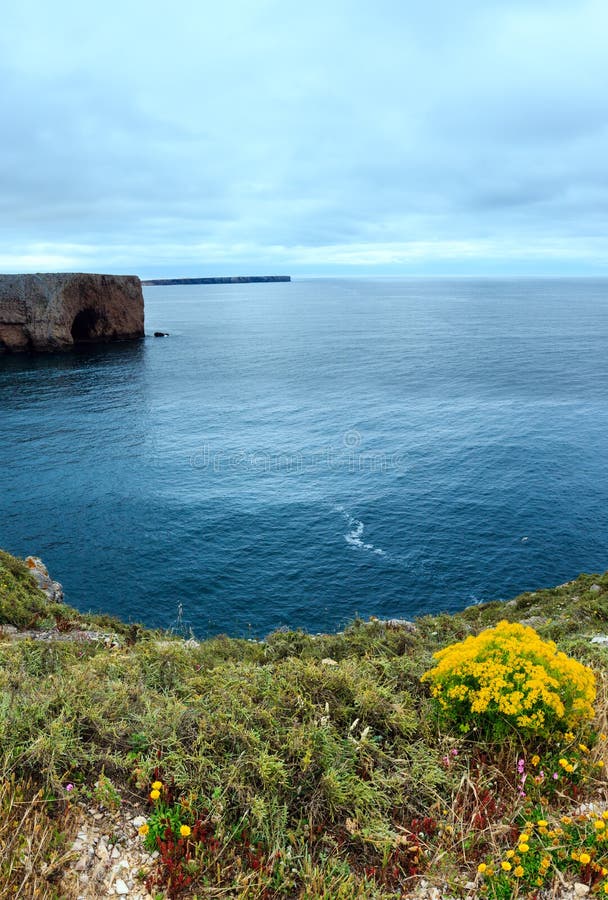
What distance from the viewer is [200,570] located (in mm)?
34250

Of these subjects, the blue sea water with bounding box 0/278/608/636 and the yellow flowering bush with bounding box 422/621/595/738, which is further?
the blue sea water with bounding box 0/278/608/636

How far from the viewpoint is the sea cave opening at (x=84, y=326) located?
113 meters

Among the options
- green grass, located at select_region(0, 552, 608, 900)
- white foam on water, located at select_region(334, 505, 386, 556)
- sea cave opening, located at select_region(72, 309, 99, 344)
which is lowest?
white foam on water, located at select_region(334, 505, 386, 556)

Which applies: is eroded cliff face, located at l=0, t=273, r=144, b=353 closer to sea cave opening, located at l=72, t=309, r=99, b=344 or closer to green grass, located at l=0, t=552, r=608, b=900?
sea cave opening, located at l=72, t=309, r=99, b=344

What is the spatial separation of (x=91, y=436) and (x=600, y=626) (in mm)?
50943

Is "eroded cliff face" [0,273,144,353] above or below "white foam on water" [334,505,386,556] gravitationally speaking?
above

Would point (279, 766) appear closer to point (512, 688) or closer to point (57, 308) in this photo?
point (512, 688)

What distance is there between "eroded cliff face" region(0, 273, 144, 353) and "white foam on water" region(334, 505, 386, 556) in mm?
82418

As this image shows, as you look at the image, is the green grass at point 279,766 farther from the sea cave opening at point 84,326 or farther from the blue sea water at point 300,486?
the sea cave opening at point 84,326

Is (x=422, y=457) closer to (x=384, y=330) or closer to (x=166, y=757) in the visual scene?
(x=166, y=757)

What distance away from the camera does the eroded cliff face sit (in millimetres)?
100250

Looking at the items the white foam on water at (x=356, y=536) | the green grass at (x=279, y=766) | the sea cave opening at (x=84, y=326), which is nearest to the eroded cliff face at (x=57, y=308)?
the sea cave opening at (x=84, y=326)

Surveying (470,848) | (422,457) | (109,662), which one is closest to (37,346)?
(422,457)

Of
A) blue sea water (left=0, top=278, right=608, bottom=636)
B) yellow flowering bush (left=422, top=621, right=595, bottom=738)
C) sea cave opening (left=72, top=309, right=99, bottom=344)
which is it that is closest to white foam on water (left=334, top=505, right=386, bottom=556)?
blue sea water (left=0, top=278, right=608, bottom=636)
